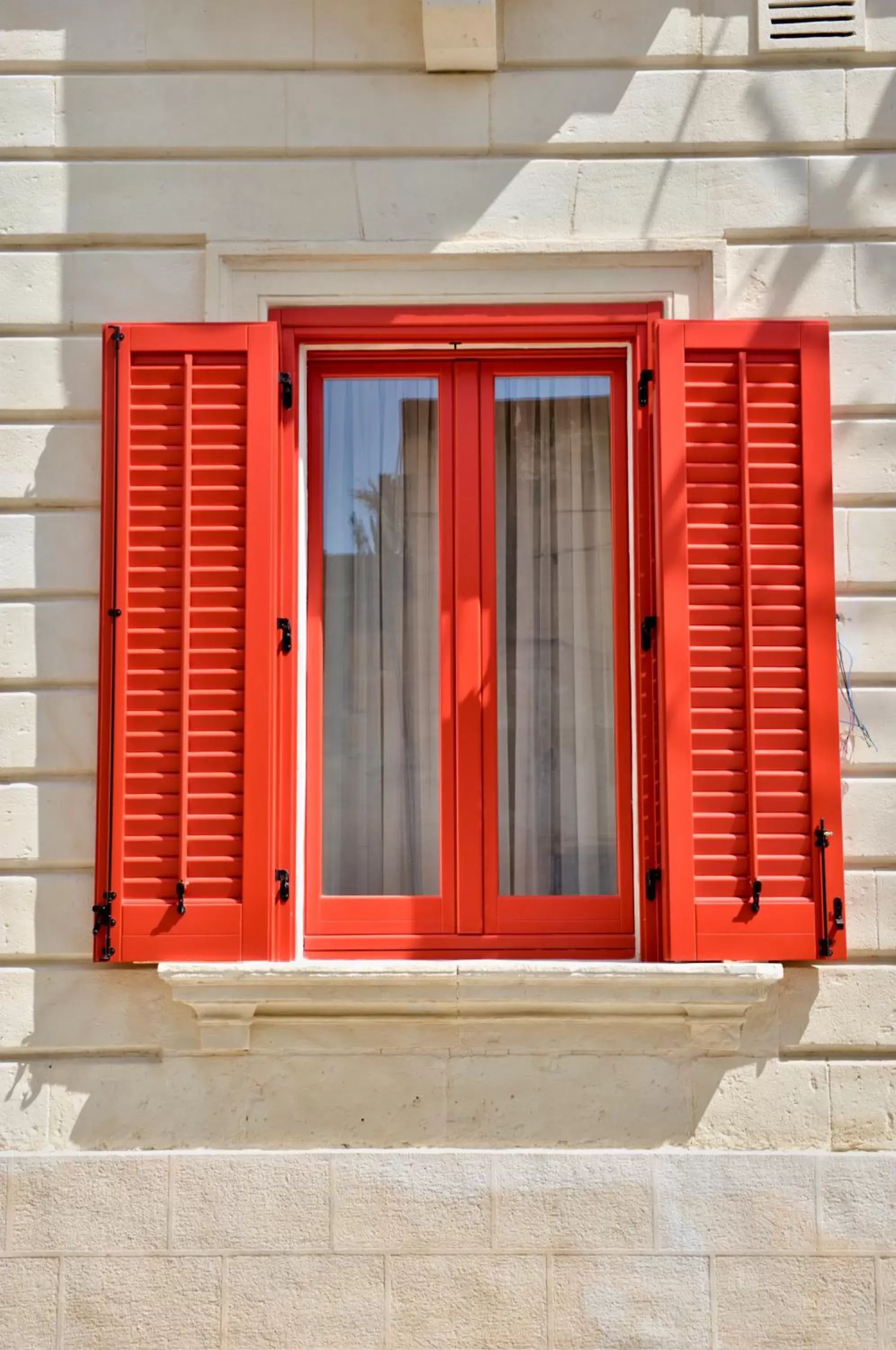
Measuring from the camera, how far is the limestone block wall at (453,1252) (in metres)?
5.10

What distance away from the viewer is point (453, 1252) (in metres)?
5.12

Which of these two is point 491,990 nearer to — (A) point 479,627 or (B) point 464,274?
(A) point 479,627

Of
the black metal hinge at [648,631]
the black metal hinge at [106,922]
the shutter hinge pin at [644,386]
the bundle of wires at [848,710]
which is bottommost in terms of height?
the black metal hinge at [106,922]

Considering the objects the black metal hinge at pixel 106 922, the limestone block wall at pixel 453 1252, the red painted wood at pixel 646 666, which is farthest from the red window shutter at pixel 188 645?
the red painted wood at pixel 646 666

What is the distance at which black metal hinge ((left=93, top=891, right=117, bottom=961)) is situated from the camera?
17.0 ft

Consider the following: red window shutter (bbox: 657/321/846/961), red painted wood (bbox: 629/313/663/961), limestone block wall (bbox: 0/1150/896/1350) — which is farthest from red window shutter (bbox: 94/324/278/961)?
red window shutter (bbox: 657/321/846/961)

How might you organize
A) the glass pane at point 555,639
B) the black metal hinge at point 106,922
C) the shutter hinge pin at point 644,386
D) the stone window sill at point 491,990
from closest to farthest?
1. the stone window sill at point 491,990
2. the black metal hinge at point 106,922
3. the shutter hinge pin at point 644,386
4. the glass pane at point 555,639

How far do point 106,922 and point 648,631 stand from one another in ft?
7.08

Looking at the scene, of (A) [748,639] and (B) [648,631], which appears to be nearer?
(A) [748,639]

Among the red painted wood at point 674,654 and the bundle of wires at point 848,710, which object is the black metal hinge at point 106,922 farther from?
the bundle of wires at point 848,710

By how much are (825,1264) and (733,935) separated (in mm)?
1149

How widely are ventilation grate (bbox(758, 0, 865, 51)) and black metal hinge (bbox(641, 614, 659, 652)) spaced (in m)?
2.14

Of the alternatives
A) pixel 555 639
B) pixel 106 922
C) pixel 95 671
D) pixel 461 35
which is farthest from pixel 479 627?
pixel 461 35

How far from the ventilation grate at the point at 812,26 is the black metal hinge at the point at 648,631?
2.14 meters
